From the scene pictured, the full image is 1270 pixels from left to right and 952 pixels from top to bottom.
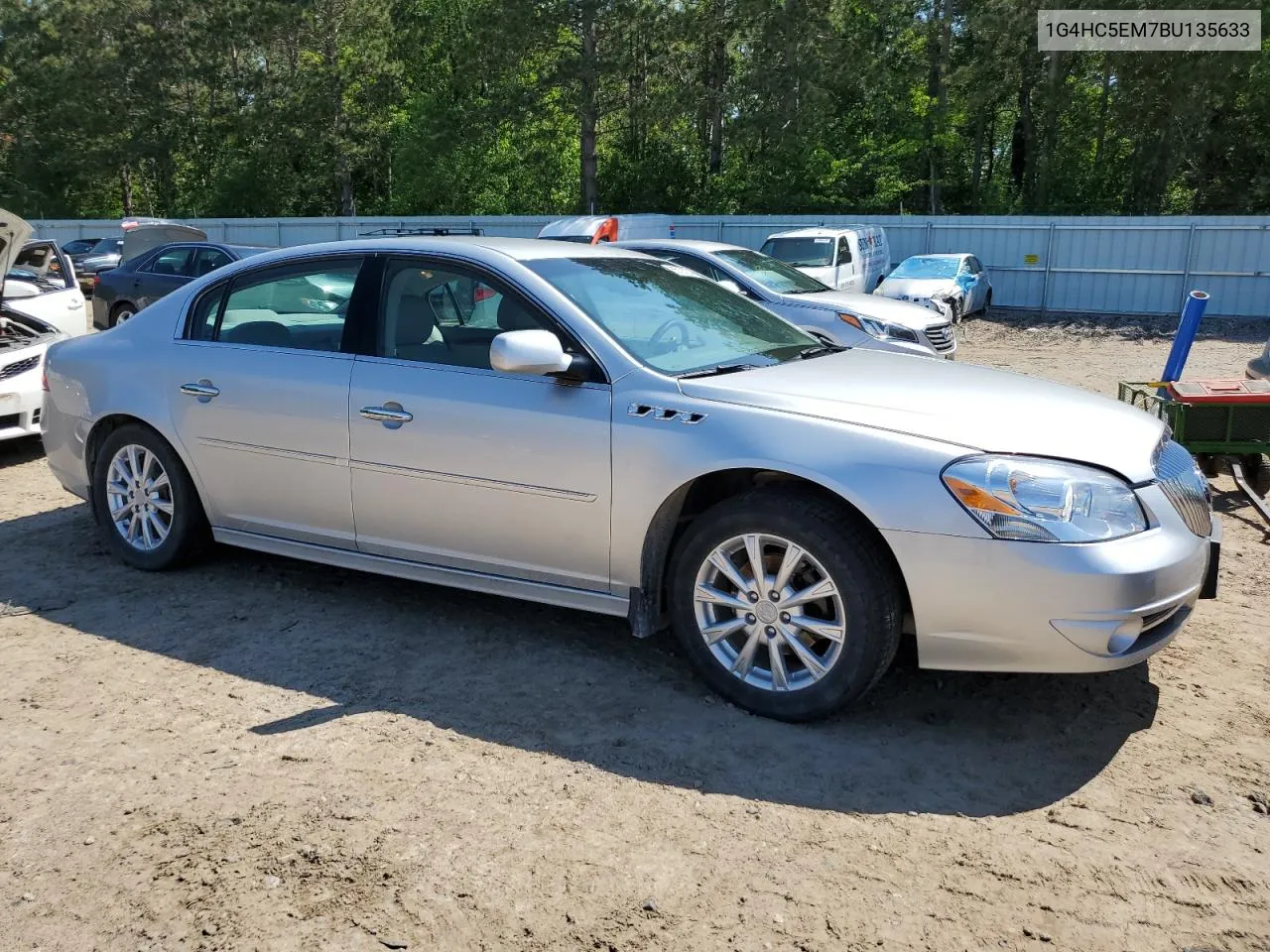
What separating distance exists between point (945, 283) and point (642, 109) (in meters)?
16.2

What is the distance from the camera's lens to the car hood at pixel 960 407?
3525 mm

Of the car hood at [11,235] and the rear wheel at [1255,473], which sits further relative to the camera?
the car hood at [11,235]

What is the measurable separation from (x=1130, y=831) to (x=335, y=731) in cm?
253

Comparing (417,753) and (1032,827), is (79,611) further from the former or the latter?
(1032,827)

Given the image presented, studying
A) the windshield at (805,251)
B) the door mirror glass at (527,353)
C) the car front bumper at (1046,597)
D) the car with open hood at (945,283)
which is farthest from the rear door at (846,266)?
the car front bumper at (1046,597)

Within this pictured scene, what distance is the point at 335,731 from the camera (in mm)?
3695

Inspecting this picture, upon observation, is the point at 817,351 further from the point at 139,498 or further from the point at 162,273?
the point at 162,273

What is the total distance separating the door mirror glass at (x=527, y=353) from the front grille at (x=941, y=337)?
27.3 feet

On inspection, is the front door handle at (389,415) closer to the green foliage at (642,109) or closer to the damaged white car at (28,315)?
the damaged white car at (28,315)

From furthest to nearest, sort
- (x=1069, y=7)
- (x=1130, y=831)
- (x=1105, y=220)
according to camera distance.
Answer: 1. (x=1069, y=7)
2. (x=1105, y=220)
3. (x=1130, y=831)

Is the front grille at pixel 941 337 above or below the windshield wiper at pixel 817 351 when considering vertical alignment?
below

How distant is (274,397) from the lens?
15.5 feet

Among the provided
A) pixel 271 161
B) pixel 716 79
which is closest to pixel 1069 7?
pixel 716 79

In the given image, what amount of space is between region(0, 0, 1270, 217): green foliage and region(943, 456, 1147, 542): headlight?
2954 cm
